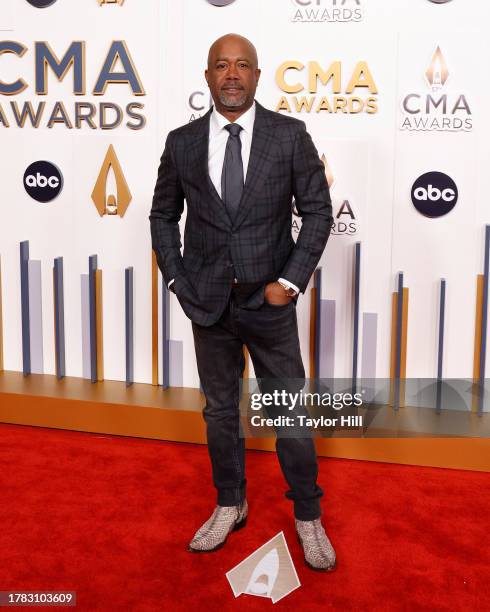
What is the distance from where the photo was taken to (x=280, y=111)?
3078mm

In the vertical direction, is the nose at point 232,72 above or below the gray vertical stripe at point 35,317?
above

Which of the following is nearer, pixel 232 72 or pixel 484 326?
pixel 232 72

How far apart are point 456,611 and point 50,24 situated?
2.59 meters

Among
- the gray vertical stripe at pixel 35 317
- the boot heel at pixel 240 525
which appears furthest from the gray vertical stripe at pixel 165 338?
the boot heel at pixel 240 525

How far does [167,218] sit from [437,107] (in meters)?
1.18

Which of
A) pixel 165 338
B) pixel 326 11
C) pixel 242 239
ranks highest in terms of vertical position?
pixel 326 11

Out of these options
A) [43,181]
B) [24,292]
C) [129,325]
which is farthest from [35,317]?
[43,181]

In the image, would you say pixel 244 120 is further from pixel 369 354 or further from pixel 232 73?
pixel 369 354

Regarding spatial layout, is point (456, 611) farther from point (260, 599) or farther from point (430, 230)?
point (430, 230)

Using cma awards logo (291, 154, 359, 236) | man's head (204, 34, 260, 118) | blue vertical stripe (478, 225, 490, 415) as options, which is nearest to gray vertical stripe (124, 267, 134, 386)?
cma awards logo (291, 154, 359, 236)

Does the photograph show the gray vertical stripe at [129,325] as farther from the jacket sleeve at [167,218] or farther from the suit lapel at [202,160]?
the suit lapel at [202,160]

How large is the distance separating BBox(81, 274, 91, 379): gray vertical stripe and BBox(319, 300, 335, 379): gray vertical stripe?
99 cm

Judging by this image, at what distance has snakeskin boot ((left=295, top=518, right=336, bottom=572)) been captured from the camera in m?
2.25

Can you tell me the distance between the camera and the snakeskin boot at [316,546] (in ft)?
7.37
